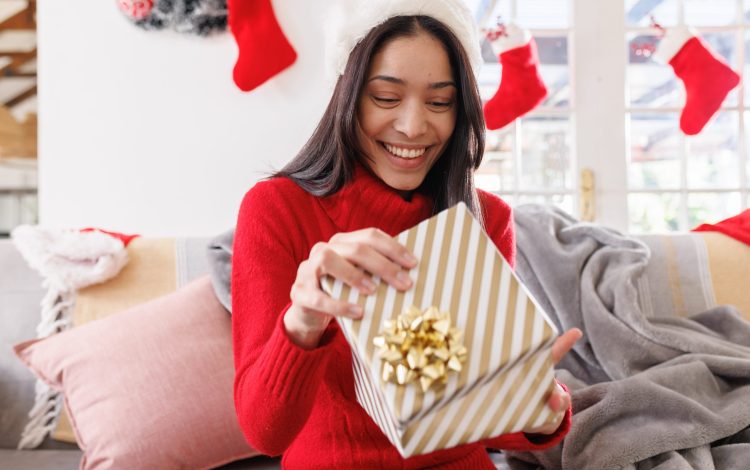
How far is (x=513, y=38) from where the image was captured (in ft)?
6.98

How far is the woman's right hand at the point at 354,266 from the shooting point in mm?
653

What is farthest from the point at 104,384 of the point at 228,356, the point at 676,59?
the point at 676,59

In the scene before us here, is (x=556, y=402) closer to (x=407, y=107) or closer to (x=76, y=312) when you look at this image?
(x=407, y=107)

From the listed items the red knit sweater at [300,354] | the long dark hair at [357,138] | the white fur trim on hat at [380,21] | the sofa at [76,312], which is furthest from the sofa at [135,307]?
the white fur trim on hat at [380,21]

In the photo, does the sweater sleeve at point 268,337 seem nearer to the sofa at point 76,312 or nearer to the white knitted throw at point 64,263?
the sofa at point 76,312

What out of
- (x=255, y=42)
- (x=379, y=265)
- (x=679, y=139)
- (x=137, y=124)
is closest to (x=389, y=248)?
(x=379, y=265)

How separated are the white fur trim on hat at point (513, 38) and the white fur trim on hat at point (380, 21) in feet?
3.69

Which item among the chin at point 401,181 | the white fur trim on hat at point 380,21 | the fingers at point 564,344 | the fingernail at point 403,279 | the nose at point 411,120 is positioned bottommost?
the fingers at point 564,344

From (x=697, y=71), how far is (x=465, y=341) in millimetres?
1858

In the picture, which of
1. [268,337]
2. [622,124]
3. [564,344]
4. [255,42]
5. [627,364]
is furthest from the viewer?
[622,124]

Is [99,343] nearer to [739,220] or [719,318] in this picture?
[719,318]

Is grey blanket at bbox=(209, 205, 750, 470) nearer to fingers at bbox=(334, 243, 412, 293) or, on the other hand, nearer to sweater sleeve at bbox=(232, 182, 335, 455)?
sweater sleeve at bbox=(232, 182, 335, 455)

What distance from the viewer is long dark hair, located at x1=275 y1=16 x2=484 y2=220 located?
3.22ft

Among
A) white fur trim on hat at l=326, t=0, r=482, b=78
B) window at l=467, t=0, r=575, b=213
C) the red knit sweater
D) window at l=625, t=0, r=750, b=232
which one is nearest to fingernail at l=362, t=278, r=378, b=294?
the red knit sweater
